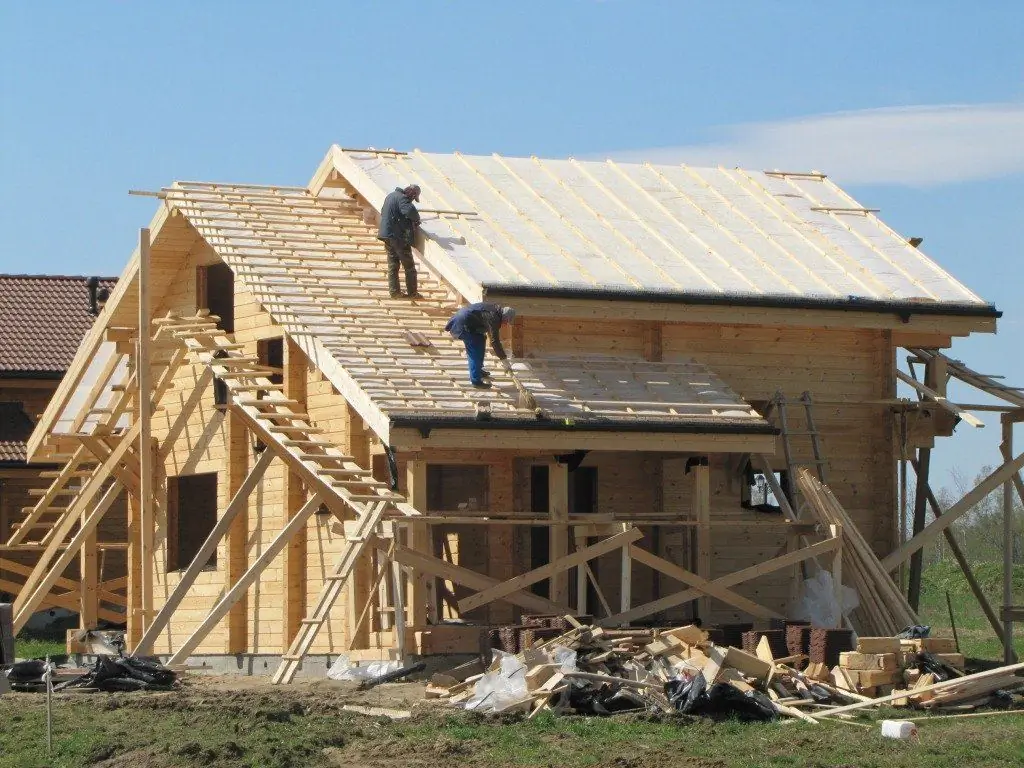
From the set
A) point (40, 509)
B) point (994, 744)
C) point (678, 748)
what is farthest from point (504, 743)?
point (40, 509)

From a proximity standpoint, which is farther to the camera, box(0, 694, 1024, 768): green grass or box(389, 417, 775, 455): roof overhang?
box(389, 417, 775, 455): roof overhang

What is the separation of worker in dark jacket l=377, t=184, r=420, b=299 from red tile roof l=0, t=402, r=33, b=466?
17082 mm

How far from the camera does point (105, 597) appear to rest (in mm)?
30031

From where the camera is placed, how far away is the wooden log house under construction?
2147cm

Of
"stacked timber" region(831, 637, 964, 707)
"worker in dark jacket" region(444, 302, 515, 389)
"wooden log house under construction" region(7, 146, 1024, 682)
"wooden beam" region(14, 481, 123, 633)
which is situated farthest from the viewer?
"wooden beam" region(14, 481, 123, 633)

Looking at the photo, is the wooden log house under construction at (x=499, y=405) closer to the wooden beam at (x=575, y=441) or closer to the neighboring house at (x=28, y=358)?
the wooden beam at (x=575, y=441)

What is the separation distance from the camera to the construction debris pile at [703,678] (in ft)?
56.3

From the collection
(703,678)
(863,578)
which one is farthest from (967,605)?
(703,678)

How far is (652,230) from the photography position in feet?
85.0

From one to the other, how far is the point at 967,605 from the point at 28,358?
66.6 feet

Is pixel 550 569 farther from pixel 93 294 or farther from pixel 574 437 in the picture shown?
pixel 93 294

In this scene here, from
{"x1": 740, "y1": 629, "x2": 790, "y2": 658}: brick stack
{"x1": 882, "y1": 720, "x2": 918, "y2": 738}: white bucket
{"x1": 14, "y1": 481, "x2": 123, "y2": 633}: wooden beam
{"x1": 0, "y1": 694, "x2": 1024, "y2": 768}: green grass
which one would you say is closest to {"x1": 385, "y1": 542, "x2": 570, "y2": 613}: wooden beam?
{"x1": 740, "y1": 629, "x2": 790, "y2": 658}: brick stack

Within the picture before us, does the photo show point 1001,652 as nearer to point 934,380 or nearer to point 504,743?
point 934,380

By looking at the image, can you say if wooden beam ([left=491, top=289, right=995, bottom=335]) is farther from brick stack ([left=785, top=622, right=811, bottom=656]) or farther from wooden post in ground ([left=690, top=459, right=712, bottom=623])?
brick stack ([left=785, top=622, right=811, bottom=656])
